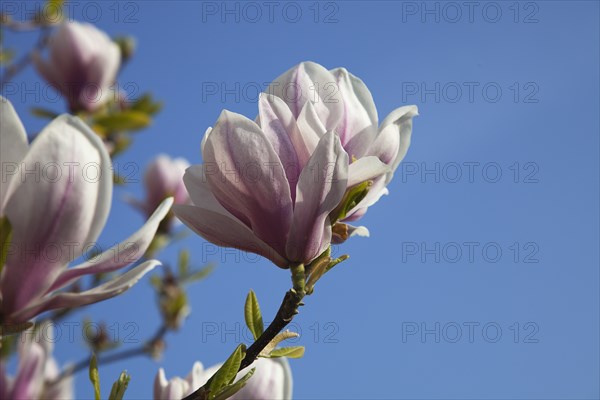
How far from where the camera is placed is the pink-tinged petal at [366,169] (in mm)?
695

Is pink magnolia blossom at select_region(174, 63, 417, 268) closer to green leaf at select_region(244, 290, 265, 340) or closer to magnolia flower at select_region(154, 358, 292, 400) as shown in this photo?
green leaf at select_region(244, 290, 265, 340)

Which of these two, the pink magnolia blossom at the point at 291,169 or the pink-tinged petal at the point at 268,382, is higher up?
the pink magnolia blossom at the point at 291,169

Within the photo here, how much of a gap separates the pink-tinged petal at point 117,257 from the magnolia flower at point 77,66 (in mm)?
1603

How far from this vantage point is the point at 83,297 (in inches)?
24.4

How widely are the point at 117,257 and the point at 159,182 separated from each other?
6.87 feet

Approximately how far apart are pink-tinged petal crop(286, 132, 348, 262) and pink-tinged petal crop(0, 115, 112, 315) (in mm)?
198

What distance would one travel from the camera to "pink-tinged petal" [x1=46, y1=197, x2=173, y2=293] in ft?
2.05

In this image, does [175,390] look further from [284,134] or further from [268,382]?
[284,134]

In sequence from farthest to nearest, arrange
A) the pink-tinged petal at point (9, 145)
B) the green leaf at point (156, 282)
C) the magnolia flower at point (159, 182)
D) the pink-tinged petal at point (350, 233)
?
the magnolia flower at point (159, 182) < the green leaf at point (156, 282) < the pink-tinged petal at point (350, 233) < the pink-tinged petal at point (9, 145)

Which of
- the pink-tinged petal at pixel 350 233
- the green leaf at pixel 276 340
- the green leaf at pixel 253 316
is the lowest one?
the green leaf at pixel 276 340

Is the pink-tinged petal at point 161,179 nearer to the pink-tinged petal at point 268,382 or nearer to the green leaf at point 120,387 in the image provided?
the pink-tinged petal at point 268,382

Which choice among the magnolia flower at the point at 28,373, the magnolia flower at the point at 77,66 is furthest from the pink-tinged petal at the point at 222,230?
the magnolia flower at the point at 77,66

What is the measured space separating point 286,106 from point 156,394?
406mm

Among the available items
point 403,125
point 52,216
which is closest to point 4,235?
point 52,216
